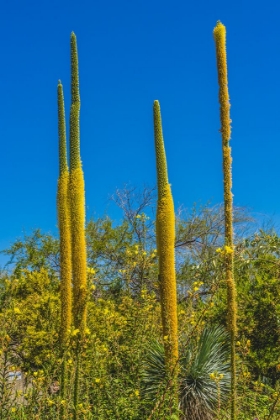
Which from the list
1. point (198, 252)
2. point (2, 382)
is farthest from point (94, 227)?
point (2, 382)

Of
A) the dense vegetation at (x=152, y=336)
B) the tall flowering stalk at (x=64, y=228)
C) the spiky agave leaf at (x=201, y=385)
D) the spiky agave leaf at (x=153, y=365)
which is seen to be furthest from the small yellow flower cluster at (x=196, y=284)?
the spiky agave leaf at (x=201, y=385)

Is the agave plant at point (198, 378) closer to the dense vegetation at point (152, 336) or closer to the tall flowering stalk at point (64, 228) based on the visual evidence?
the dense vegetation at point (152, 336)

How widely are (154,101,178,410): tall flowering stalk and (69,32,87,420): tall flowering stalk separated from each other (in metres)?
0.84

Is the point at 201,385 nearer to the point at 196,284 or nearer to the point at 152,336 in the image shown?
the point at 152,336

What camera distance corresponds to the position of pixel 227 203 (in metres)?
4.79

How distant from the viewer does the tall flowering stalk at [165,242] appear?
5.24m

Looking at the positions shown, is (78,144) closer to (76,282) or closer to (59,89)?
(59,89)

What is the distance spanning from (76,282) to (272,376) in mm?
5503

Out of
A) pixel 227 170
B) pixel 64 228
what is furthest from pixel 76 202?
pixel 227 170

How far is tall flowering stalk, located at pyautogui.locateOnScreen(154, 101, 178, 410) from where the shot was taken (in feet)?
17.2

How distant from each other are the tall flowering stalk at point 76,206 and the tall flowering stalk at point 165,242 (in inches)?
33.2

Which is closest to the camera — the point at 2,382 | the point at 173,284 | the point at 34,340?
the point at 2,382

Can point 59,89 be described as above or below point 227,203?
above

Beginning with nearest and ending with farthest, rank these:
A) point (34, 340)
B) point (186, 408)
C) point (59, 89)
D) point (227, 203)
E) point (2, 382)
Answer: point (2, 382) → point (227, 203) → point (59, 89) → point (186, 408) → point (34, 340)
